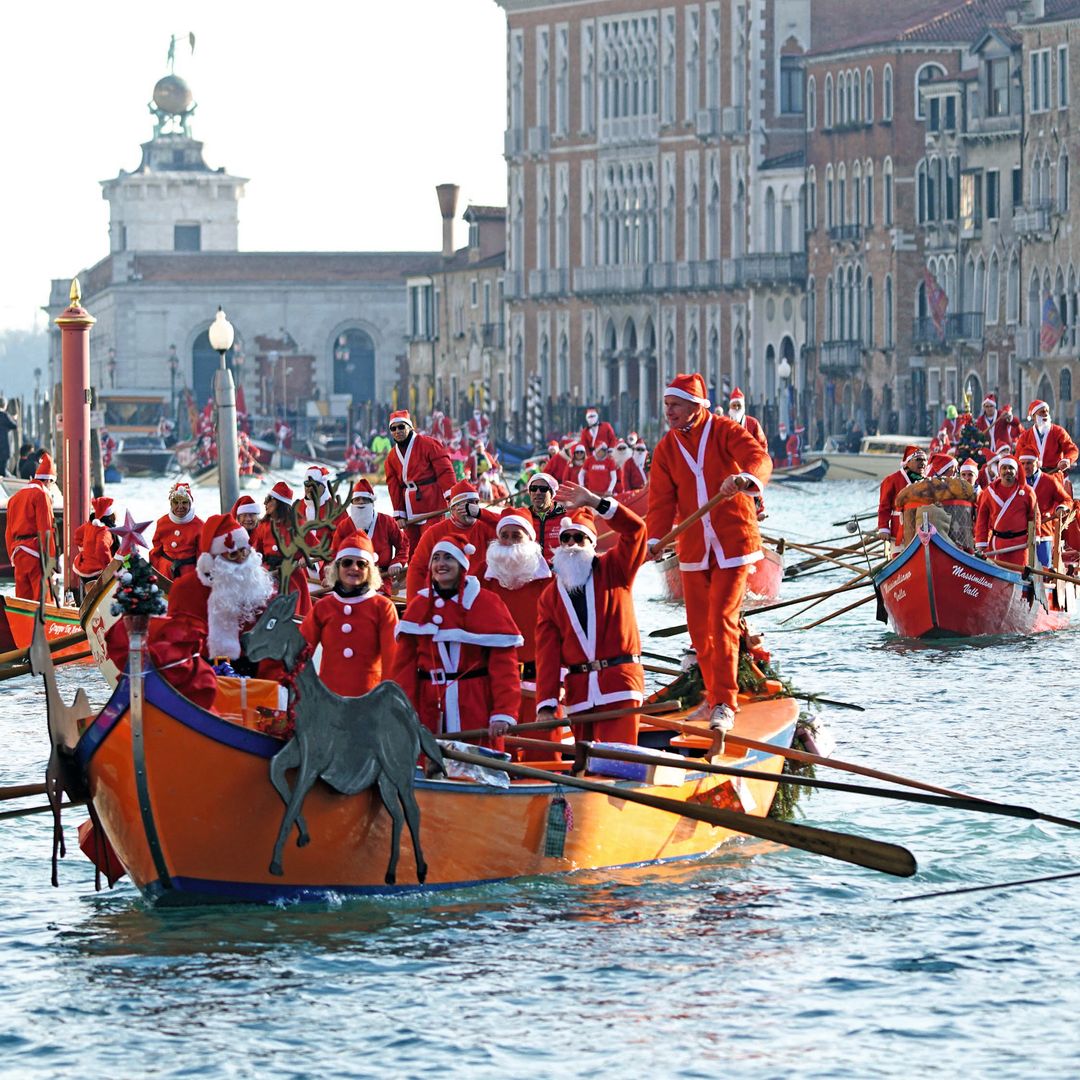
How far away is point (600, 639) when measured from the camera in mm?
13305

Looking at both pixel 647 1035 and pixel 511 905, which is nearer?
pixel 647 1035

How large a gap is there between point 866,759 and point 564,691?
205 inches

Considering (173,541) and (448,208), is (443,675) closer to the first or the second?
(173,541)

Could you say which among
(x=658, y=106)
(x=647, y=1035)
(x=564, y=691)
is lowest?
(x=647, y=1035)

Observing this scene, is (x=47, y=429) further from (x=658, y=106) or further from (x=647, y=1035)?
(x=647, y=1035)

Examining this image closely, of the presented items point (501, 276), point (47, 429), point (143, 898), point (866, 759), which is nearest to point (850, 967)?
point (143, 898)

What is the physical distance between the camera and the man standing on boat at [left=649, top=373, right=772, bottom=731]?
14.3 m

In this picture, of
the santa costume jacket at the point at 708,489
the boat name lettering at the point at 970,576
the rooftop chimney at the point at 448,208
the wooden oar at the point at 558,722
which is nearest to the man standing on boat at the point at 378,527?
the santa costume jacket at the point at 708,489

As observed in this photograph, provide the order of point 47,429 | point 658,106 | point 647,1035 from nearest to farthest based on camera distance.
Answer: point 647,1035, point 47,429, point 658,106

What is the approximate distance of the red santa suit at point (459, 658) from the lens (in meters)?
12.9

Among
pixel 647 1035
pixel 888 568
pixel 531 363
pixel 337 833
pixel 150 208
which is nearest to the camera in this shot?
pixel 647 1035

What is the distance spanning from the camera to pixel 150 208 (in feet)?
423

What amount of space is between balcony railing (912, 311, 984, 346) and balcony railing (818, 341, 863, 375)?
2.00m

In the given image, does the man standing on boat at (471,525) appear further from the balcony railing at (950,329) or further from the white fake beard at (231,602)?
the balcony railing at (950,329)
